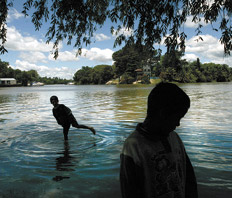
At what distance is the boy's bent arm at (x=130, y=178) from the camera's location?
152 centimetres

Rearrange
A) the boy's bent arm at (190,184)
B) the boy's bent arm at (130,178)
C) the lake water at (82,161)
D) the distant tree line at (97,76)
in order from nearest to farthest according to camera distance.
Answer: the boy's bent arm at (130,178) < the boy's bent arm at (190,184) < the lake water at (82,161) < the distant tree line at (97,76)

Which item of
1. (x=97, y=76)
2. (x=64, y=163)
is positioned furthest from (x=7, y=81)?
(x=64, y=163)

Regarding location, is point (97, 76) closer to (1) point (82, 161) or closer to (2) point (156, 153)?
(1) point (82, 161)

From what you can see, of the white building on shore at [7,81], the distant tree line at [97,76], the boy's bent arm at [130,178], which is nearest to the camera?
the boy's bent arm at [130,178]

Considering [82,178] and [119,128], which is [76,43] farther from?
[82,178]

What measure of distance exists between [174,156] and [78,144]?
5558mm

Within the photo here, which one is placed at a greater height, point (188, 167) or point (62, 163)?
point (188, 167)

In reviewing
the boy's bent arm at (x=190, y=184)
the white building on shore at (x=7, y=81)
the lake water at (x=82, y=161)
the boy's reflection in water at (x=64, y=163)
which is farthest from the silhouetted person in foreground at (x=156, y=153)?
the white building on shore at (x=7, y=81)

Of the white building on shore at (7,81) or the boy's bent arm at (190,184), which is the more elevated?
the white building on shore at (7,81)

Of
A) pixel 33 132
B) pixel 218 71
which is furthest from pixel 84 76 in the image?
pixel 33 132

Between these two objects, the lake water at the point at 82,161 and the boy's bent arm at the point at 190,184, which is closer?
the boy's bent arm at the point at 190,184

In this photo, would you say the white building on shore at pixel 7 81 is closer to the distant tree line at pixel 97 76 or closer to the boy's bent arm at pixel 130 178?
the distant tree line at pixel 97 76

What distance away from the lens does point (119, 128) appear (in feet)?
30.3

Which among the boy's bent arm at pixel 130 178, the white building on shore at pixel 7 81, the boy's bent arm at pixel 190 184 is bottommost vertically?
the boy's bent arm at pixel 190 184
